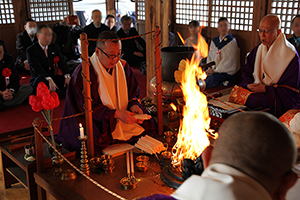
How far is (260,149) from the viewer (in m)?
1.07

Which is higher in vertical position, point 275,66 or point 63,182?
point 275,66

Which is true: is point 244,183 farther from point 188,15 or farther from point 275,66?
point 188,15

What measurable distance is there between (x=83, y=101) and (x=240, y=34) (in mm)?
4827

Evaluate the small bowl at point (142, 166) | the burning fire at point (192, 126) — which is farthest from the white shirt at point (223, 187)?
the small bowl at point (142, 166)

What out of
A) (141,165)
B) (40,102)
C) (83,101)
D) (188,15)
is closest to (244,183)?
(141,165)

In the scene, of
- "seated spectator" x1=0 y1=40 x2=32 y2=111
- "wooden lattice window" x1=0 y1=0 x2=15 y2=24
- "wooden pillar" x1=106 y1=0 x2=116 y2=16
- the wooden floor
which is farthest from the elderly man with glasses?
"wooden lattice window" x1=0 y1=0 x2=15 y2=24

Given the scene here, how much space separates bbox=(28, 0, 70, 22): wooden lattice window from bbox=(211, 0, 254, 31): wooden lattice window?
5184 mm

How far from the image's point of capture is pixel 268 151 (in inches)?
42.2

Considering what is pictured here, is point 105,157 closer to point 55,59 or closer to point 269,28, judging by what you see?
point 269,28

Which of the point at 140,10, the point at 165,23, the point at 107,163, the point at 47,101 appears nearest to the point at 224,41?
the point at 165,23

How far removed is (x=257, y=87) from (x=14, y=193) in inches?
138

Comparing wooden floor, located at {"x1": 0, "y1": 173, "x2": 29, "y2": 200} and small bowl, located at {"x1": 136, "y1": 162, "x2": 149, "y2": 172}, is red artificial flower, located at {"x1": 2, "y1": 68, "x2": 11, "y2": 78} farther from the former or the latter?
small bowl, located at {"x1": 136, "y1": 162, "x2": 149, "y2": 172}

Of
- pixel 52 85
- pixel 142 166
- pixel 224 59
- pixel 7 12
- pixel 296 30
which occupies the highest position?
pixel 7 12

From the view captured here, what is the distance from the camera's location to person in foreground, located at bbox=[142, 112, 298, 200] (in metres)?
1.06
